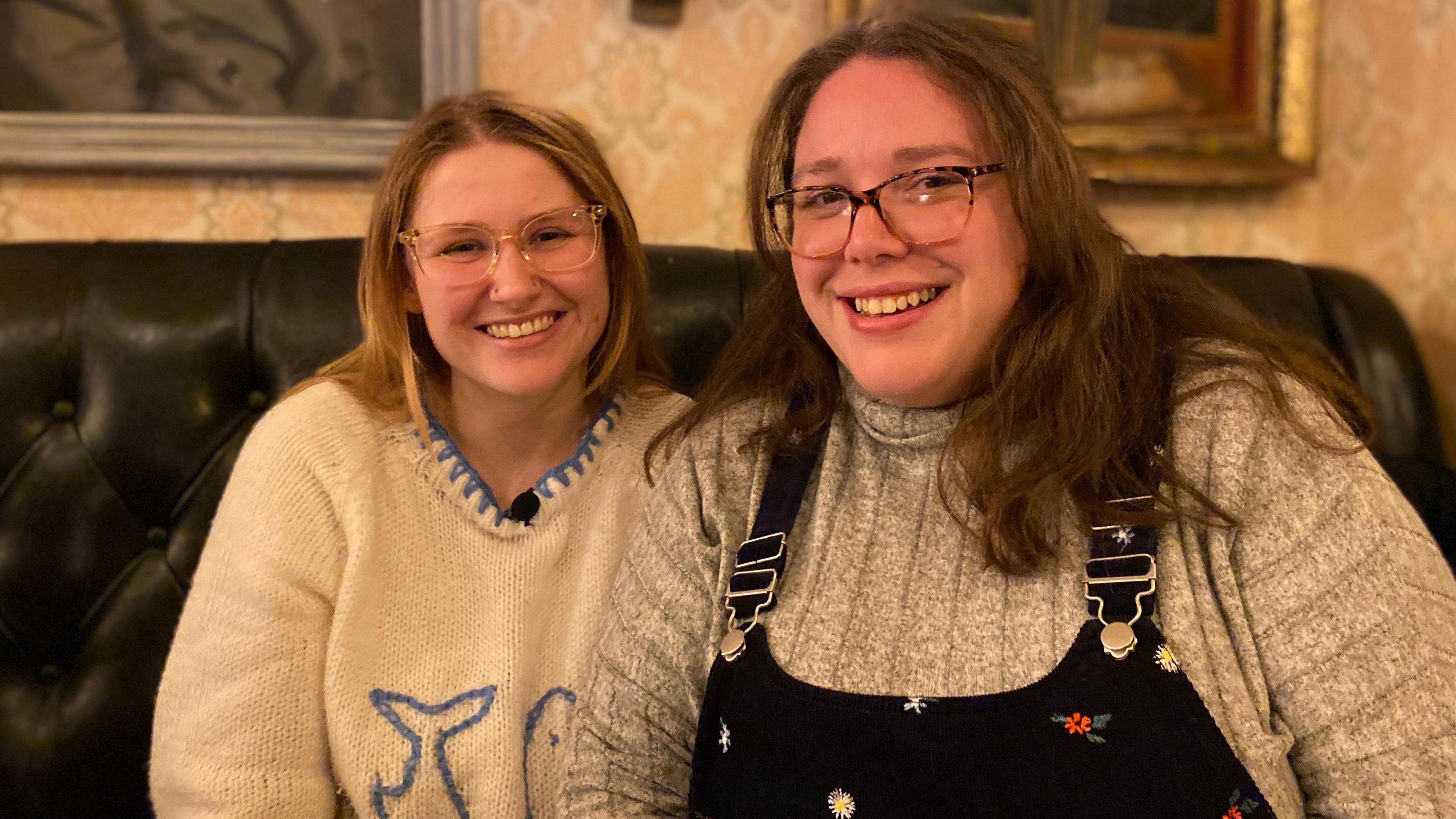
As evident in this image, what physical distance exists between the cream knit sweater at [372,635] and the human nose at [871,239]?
0.54 meters

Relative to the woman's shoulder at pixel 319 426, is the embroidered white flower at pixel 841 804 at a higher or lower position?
lower

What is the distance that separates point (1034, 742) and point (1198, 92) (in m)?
1.66

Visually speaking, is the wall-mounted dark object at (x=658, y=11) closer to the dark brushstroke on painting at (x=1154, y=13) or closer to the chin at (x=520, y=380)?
the dark brushstroke on painting at (x=1154, y=13)

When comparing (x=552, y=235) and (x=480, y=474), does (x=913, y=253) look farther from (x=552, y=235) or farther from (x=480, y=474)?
(x=480, y=474)

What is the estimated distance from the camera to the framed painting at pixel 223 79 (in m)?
1.88

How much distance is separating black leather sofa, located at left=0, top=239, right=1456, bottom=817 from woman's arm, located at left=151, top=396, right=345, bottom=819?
0.36 metres

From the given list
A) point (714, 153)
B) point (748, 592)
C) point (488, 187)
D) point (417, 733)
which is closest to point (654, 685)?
point (748, 592)

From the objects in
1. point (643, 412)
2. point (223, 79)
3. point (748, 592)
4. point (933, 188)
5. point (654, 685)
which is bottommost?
point (654, 685)

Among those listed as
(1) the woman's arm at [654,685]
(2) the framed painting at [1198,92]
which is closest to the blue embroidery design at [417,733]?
(1) the woman's arm at [654,685]

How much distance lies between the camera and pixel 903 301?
1141 millimetres

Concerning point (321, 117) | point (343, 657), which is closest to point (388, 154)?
point (321, 117)

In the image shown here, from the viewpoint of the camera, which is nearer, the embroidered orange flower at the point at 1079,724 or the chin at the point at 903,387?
the embroidered orange flower at the point at 1079,724

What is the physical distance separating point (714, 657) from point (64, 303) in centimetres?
120

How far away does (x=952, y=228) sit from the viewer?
3.66 ft
